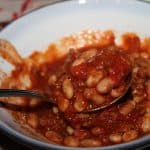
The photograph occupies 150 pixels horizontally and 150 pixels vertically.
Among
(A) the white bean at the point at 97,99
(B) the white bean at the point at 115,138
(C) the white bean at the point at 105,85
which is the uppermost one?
(C) the white bean at the point at 105,85

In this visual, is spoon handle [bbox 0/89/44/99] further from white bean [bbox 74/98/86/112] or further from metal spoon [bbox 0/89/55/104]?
white bean [bbox 74/98/86/112]

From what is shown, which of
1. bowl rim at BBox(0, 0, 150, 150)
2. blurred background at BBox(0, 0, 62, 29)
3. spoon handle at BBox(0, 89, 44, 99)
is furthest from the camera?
blurred background at BBox(0, 0, 62, 29)

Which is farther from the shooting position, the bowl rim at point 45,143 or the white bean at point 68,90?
the white bean at point 68,90

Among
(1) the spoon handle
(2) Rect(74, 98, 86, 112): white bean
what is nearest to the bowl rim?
(1) the spoon handle

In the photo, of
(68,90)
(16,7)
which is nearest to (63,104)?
(68,90)

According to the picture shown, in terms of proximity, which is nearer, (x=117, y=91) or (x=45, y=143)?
(x=45, y=143)

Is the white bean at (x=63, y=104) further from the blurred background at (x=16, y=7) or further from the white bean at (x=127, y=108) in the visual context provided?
the blurred background at (x=16, y=7)

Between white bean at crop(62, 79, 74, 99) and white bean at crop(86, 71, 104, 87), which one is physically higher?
white bean at crop(86, 71, 104, 87)

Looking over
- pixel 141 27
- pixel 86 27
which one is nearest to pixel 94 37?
pixel 86 27

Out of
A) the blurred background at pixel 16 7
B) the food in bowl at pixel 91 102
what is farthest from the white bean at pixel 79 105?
the blurred background at pixel 16 7

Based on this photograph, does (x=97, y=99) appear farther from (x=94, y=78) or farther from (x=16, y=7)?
(x=16, y=7)

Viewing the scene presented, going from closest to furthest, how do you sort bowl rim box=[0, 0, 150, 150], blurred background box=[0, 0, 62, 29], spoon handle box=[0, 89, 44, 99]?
bowl rim box=[0, 0, 150, 150], spoon handle box=[0, 89, 44, 99], blurred background box=[0, 0, 62, 29]
